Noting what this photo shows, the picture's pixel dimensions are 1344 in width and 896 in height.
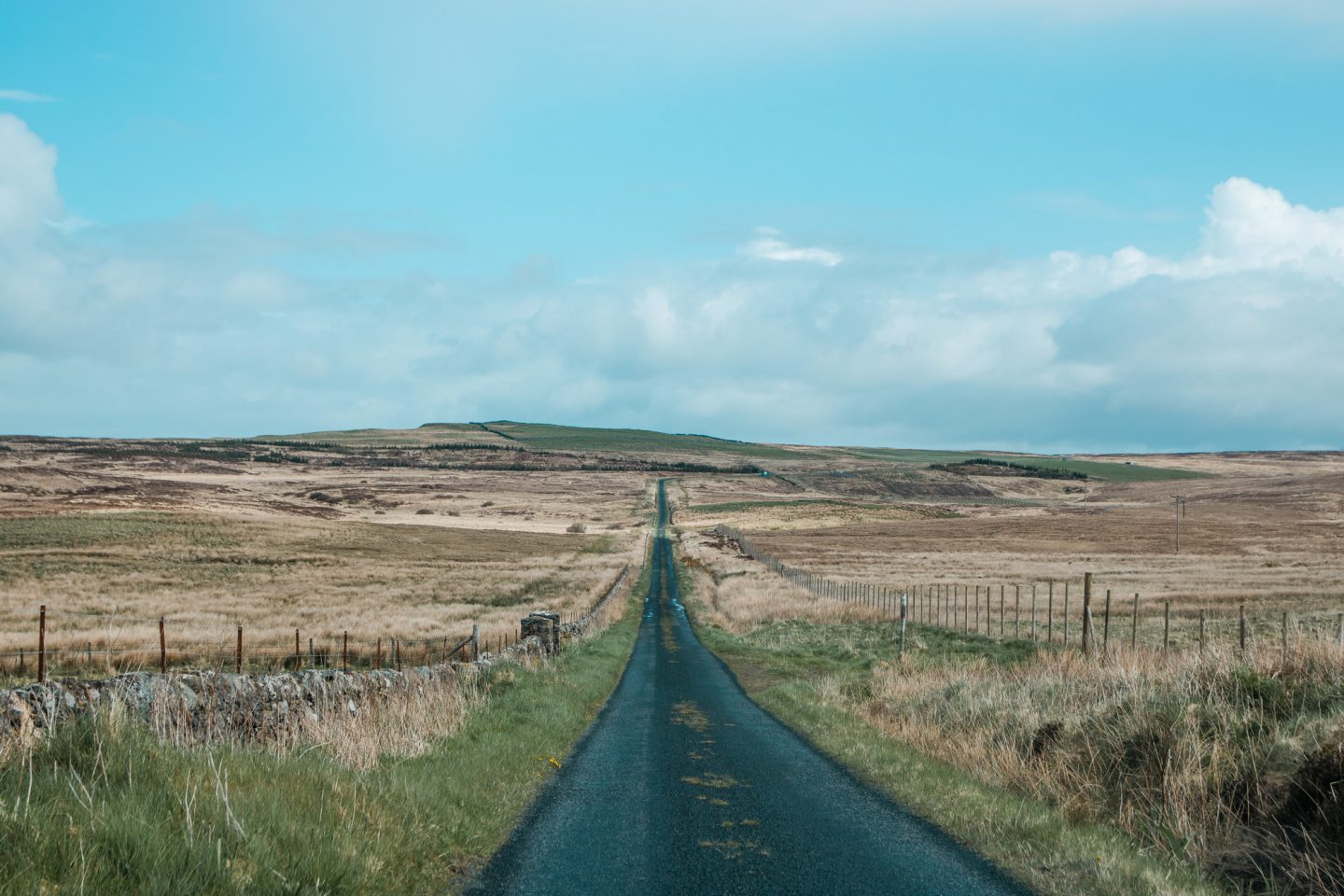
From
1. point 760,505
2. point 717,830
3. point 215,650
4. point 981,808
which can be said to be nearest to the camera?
point 717,830

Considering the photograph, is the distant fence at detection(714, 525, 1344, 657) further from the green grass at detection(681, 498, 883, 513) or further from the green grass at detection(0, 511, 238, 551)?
the green grass at detection(681, 498, 883, 513)

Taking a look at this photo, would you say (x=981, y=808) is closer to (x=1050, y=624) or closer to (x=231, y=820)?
(x=231, y=820)

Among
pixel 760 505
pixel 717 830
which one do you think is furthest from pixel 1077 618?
pixel 760 505

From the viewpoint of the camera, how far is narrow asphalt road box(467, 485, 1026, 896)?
751 cm

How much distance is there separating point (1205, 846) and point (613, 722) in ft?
32.7

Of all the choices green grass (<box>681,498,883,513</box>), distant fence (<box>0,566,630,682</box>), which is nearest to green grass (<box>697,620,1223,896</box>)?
distant fence (<box>0,566,630,682</box>)

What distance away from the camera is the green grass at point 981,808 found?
295 inches

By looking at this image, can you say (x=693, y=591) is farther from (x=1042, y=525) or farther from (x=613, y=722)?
→ (x=1042, y=525)

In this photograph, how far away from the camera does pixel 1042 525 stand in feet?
403

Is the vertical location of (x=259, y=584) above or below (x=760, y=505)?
above

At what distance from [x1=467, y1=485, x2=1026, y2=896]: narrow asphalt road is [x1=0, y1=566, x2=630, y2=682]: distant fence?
36.2 ft

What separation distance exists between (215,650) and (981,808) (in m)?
26.4

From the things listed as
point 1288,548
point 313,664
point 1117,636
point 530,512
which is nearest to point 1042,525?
point 1288,548

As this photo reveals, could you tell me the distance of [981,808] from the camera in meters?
9.77
